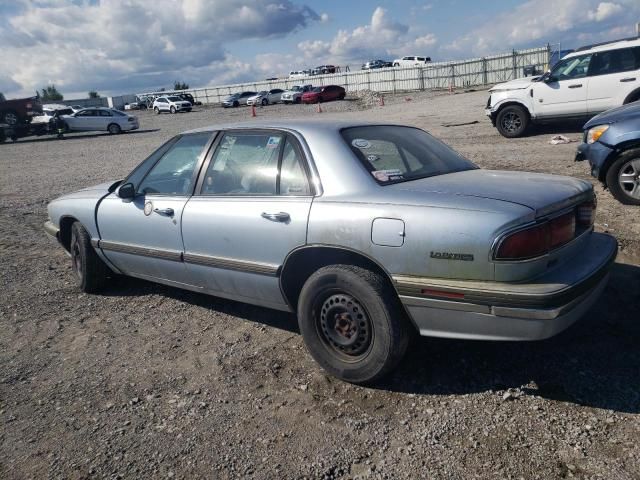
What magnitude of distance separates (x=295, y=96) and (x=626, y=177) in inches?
1608

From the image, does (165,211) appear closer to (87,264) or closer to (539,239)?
(87,264)

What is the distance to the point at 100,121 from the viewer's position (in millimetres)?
28953

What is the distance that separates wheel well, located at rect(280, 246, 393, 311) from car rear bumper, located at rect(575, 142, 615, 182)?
4.31m

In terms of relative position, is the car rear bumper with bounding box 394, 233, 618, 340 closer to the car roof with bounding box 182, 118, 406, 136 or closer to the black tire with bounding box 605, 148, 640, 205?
the car roof with bounding box 182, 118, 406, 136

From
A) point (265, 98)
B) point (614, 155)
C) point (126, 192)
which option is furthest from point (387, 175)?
point (265, 98)

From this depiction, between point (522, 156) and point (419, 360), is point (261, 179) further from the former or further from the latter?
point (522, 156)

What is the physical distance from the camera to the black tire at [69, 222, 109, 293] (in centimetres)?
489

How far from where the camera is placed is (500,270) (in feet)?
8.74

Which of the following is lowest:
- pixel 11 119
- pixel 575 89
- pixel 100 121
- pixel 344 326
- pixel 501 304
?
pixel 344 326

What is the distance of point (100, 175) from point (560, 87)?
1077cm

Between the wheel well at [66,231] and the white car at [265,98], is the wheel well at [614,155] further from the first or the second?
the white car at [265,98]

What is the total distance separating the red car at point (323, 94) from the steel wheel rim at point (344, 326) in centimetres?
3987

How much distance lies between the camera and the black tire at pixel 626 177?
594cm

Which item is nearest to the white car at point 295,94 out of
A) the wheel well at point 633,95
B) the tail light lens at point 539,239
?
the wheel well at point 633,95
